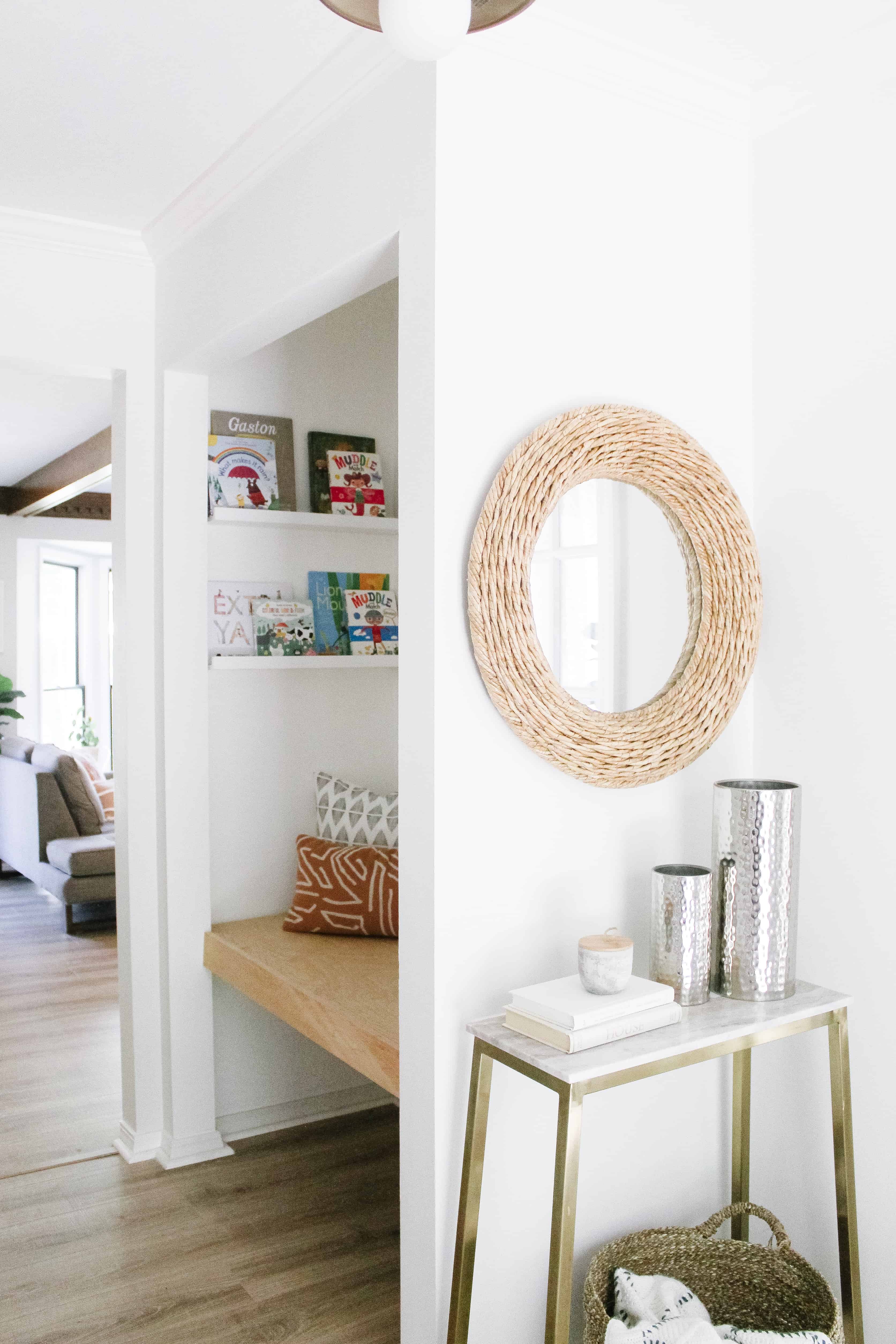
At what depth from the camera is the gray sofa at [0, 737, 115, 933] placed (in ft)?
19.3

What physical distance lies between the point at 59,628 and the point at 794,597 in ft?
25.8

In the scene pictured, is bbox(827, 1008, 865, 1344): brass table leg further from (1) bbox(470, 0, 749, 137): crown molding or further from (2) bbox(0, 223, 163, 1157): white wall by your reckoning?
(2) bbox(0, 223, 163, 1157): white wall

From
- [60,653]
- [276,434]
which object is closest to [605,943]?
[276,434]

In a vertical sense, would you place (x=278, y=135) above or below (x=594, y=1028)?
above

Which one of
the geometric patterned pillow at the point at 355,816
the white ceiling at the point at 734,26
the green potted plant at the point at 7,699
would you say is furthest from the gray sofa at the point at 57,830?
the white ceiling at the point at 734,26

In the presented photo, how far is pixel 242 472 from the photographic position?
329cm

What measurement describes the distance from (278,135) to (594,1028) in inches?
74.8

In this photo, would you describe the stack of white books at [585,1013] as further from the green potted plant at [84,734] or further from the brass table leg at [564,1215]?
the green potted plant at [84,734]

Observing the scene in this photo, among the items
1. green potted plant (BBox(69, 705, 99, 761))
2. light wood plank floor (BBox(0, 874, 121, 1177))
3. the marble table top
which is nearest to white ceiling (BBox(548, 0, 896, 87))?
the marble table top

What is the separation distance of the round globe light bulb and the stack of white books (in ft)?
4.30

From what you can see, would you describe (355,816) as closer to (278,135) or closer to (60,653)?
(278,135)

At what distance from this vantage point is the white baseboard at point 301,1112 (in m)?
3.25

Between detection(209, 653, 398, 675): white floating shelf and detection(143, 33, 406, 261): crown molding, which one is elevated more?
detection(143, 33, 406, 261): crown molding

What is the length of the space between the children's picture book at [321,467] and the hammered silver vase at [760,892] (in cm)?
180
